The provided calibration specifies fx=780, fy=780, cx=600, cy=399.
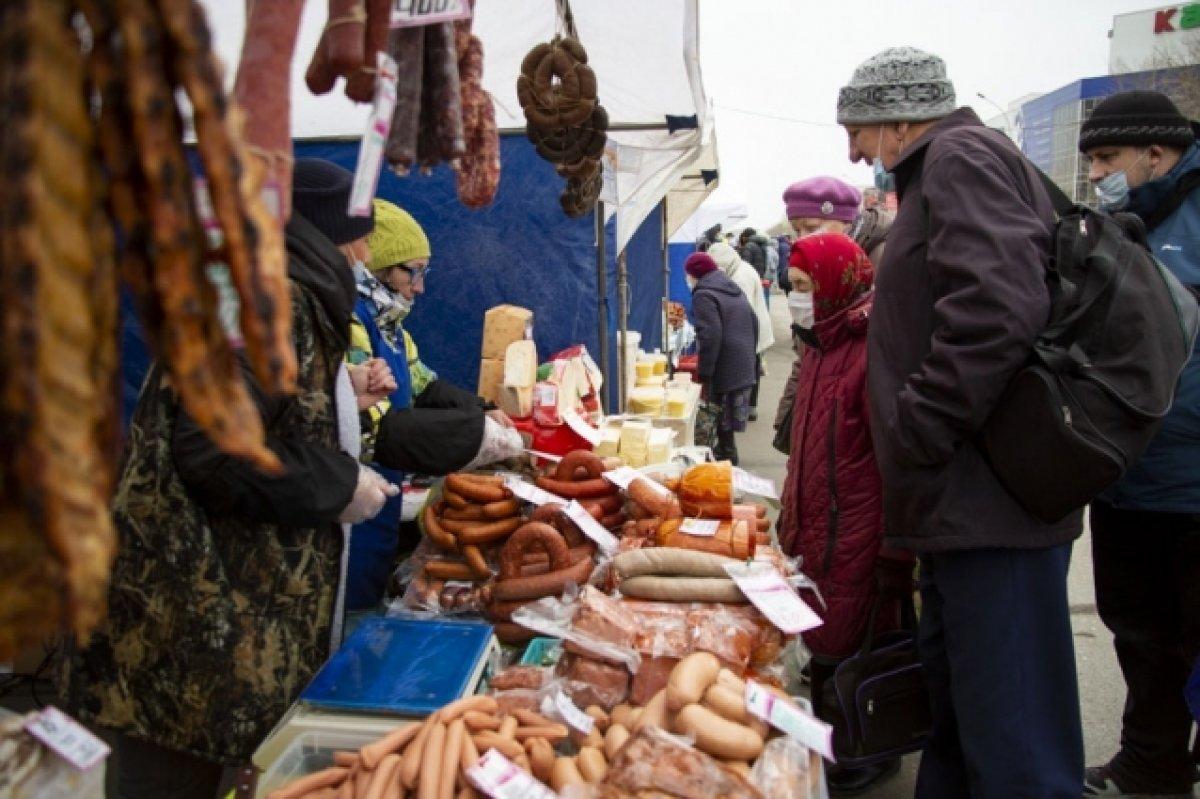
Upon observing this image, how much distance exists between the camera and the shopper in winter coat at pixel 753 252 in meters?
19.4

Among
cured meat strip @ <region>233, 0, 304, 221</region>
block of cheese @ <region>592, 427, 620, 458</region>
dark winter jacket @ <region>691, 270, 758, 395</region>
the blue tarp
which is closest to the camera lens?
cured meat strip @ <region>233, 0, 304, 221</region>

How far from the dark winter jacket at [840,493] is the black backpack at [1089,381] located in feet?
2.44

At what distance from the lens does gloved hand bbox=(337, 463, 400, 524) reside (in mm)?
2100

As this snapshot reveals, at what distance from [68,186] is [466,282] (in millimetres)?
4052

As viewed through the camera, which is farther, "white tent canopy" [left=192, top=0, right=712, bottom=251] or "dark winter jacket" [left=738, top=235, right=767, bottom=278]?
"dark winter jacket" [left=738, top=235, right=767, bottom=278]

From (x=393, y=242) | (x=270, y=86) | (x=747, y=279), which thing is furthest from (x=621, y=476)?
(x=747, y=279)

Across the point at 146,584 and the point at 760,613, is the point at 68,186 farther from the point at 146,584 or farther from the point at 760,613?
the point at 760,613

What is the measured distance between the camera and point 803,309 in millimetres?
3191

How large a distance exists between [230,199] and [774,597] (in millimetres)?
1958

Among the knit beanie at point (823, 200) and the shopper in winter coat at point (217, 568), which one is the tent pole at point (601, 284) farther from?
the shopper in winter coat at point (217, 568)

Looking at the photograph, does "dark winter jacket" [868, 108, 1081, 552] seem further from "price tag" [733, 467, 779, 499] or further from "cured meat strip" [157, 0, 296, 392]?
"cured meat strip" [157, 0, 296, 392]

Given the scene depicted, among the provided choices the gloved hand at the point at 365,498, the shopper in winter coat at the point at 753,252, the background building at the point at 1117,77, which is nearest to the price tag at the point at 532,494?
the gloved hand at the point at 365,498

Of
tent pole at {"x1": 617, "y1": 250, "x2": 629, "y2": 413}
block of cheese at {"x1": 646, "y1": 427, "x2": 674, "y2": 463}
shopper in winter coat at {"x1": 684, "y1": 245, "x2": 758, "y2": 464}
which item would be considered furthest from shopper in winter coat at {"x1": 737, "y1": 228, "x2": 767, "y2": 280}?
block of cheese at {"x1": 646, "y1": 427, "x2": 674, "y2": 463}

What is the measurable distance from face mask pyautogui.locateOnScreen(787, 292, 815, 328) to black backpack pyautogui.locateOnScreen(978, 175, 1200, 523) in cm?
106
